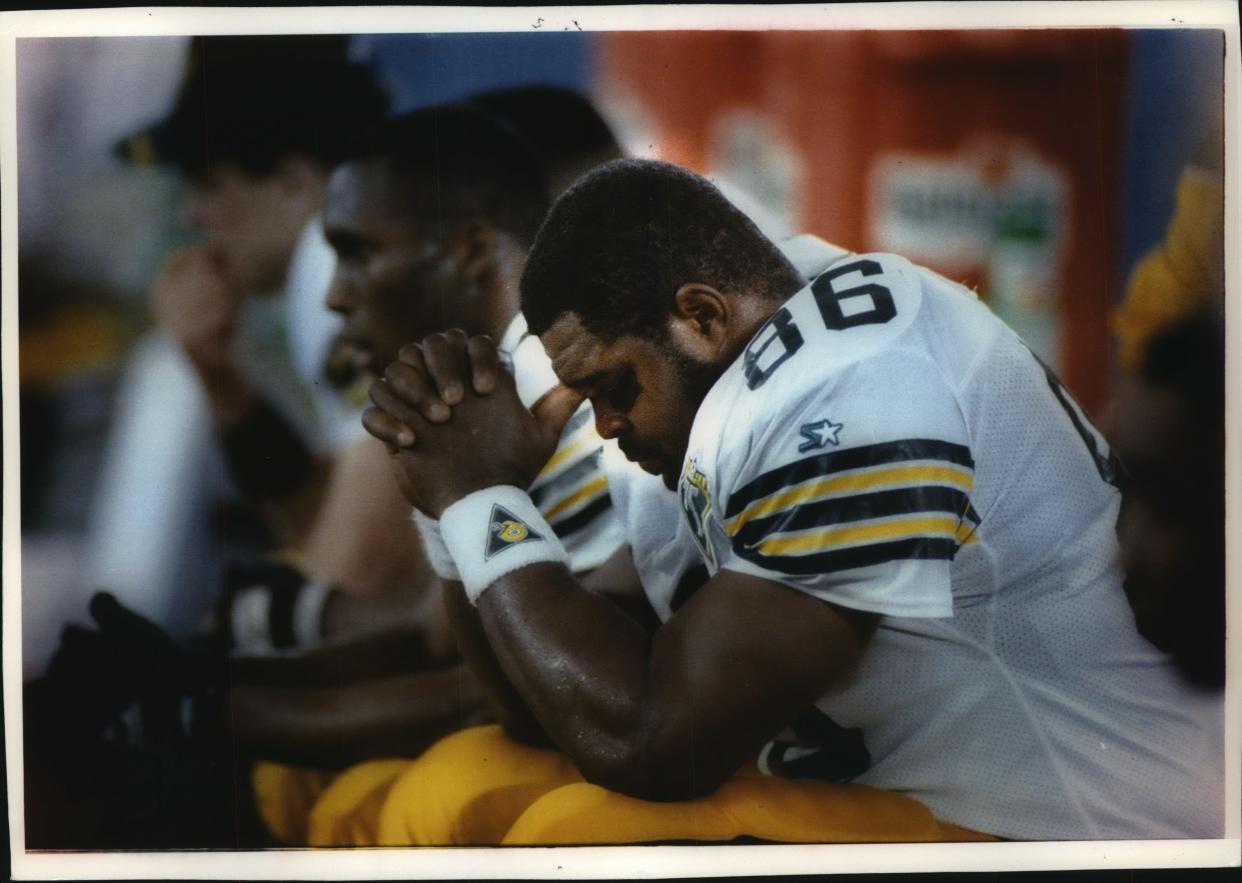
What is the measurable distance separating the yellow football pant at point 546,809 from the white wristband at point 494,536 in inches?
15.9

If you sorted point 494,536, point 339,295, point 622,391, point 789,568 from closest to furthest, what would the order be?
point 789,568 → point 494,536 → point 622,391 → point 339,295

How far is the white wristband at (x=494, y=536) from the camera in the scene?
8.68 feet

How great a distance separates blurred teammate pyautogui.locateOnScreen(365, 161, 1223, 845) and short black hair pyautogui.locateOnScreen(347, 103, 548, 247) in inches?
5.1

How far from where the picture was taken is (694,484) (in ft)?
8.86

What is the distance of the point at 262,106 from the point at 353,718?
4.57 ft

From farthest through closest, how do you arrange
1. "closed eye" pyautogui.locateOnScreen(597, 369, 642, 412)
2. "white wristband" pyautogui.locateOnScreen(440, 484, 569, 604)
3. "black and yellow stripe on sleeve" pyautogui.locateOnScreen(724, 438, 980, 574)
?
"closed eye" pyautogui.locateOnScreen(597, 369, 642, 412) < "white wristband" pyautogui.locateOnScreen(440, 484, 569, 604) < "black and yellow stripe on sleeve" pyautogui.locateOnScreen(724, 438, 980, 574)

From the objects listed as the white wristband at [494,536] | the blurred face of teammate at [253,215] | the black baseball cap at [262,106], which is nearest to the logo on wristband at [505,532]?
the white wristband at [494,536]

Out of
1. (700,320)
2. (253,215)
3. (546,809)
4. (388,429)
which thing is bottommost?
(546,809)

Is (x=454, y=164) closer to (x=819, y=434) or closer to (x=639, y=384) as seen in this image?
(x=639, y=384)

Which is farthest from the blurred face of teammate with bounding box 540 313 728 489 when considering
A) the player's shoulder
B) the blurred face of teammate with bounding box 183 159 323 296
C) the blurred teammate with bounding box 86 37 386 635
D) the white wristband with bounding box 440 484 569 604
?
the blurred face of teammate with bounding box 183 159 323 296

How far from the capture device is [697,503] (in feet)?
8.83

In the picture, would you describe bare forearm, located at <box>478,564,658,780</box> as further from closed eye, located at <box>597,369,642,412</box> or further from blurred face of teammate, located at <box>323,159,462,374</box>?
blurred face of teammate, located at <box>323,159,462,374</box>

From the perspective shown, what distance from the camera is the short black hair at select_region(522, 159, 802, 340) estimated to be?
2.70m

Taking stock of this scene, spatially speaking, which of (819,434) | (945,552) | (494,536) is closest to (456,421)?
(494,536)
